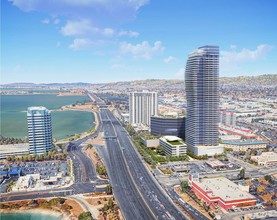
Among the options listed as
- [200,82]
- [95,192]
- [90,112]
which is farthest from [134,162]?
A: [90,112]

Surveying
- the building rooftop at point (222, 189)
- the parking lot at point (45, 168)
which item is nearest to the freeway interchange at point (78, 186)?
the parking lot at point (45, 168)

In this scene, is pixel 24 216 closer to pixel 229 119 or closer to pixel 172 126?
pixel 172 126

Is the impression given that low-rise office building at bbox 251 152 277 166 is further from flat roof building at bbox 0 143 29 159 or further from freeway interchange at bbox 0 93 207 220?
flat roof building at bbox 0 143 29 159

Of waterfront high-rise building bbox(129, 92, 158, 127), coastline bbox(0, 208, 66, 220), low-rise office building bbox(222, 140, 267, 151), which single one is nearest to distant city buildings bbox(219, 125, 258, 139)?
low-rise office building bbox(222, 140, 267, 151)

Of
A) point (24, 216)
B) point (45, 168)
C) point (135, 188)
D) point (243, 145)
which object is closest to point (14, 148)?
point (45, 168)

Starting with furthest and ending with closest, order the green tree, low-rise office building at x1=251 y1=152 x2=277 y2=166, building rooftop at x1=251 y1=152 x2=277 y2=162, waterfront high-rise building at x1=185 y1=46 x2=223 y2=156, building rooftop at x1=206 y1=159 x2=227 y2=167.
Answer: waterfront high-rise building at x1=185 y1=46 x2=223 y2=156 → building rooftop at x1=251 y1=152 x2=277 y2=162 → low-rise office building at x1=251 y1=152 x2=277 y2=166 → building rooftop at x1=206 y1=159 x2=227 y2=167 → the green tree

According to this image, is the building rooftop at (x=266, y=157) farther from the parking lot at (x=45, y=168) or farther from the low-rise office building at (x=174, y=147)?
the parking lot at (x=45, y=168)
